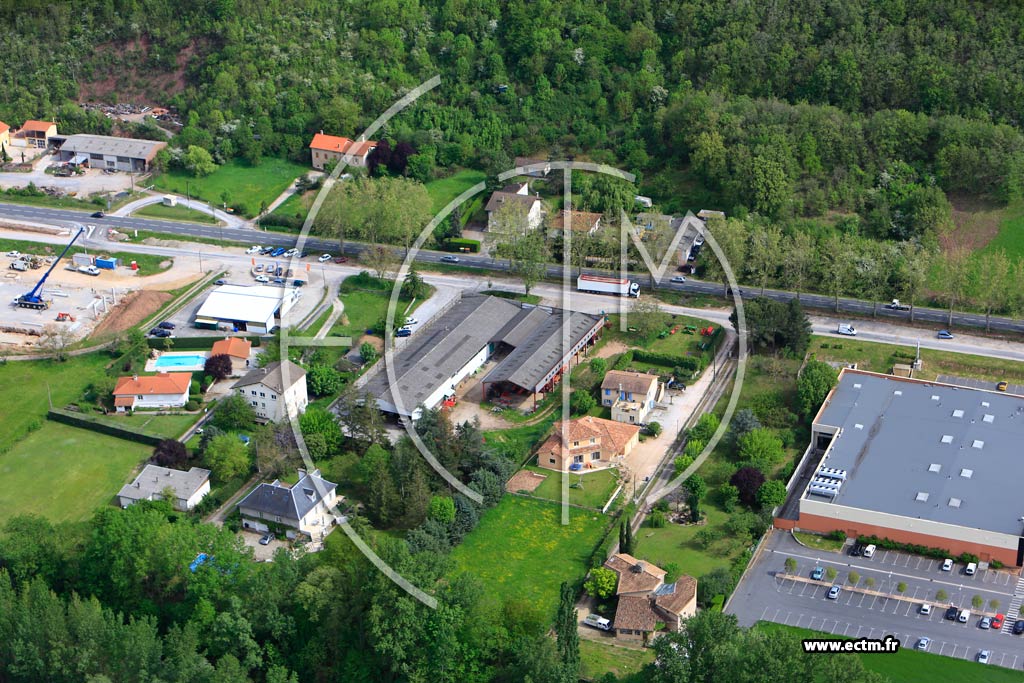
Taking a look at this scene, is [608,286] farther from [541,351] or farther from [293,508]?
[293,508]

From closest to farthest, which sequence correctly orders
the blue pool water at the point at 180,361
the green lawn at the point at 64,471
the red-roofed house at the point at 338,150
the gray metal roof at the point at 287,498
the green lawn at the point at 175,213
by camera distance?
the gray metal roof at the point at 287,498
the green lawn at the point at 64,471
the blue pool water at the point at 180,361
the green lawn at the point at 175,213
the red-roofed house at the point at 338,150

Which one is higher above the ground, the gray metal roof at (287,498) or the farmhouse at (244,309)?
the gray metal roof at (287,498)

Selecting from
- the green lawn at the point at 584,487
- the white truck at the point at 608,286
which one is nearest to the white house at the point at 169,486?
the green lawn at the point at 584,487

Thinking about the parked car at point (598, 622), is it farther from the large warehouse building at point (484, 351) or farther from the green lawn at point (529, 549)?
the large warehouse building at point (484, 351)

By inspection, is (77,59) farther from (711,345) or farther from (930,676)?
(930,676)

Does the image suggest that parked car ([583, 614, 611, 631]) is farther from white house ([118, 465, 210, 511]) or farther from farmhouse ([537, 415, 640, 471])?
white house ([118, 465, 210, 511])

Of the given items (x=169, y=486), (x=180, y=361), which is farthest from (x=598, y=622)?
(x=180, y=361)

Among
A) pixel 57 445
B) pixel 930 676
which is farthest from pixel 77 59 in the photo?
pixel 930 676
